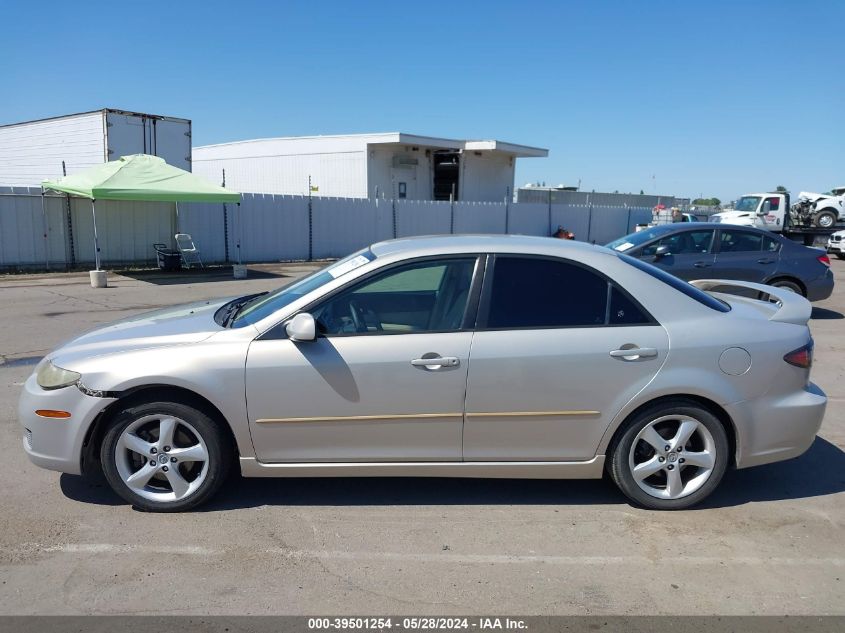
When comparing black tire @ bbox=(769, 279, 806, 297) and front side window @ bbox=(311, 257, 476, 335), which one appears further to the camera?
black tire @ bbox=(769, 279, 806, 297)

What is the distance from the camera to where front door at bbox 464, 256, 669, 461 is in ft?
12.2

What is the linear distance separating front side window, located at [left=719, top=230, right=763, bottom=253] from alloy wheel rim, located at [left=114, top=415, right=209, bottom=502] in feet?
30.8

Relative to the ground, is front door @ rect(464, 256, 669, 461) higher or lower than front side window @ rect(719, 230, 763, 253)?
lower

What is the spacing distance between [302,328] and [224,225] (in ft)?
58.3

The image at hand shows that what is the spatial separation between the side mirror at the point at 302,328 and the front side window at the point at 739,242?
8960mm

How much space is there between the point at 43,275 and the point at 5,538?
14.7m

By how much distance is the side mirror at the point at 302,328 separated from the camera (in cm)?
360

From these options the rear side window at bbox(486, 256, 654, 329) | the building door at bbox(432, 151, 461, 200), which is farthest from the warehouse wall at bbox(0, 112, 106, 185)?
the rear side window at bbox(486, 256, 654, 329)

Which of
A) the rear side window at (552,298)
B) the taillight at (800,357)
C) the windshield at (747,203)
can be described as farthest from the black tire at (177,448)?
the windshield at (747,203)

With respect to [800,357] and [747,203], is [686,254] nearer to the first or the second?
[800,357]

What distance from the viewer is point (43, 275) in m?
16.3

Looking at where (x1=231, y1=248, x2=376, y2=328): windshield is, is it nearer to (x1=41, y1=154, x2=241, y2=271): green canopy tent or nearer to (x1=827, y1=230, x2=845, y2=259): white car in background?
(x1=41, y1=154, x2=241, y2=271): green canopy tent

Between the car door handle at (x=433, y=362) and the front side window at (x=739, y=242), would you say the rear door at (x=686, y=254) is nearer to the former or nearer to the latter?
the front side window at (x=739, y=242)

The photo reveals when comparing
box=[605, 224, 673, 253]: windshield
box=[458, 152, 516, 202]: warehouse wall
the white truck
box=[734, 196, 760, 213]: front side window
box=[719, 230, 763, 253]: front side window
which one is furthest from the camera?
box=[458, 152, 516, 202]: warehouse wall
